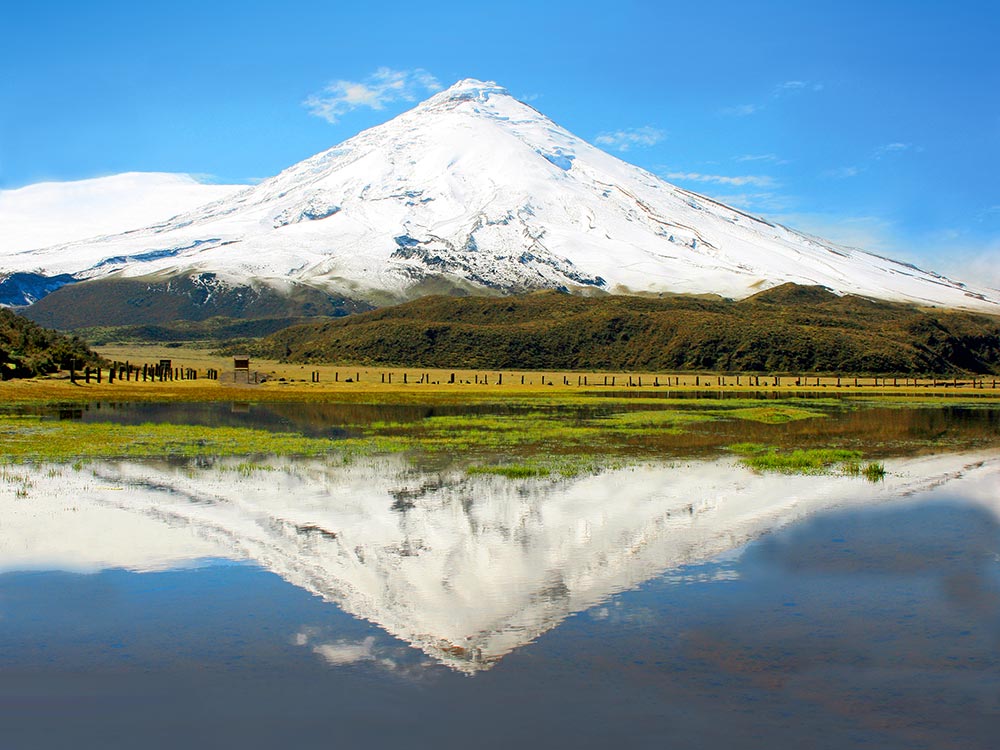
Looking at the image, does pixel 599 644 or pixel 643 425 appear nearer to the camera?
pixel 599 644

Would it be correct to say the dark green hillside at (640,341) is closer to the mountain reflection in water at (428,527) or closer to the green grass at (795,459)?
the green grass at (795,459)

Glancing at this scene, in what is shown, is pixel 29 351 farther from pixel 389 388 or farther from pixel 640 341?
pixel 640 341

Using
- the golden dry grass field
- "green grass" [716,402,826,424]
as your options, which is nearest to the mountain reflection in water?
"green grass" [716,402,826,424]

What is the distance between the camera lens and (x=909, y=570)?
14.8m

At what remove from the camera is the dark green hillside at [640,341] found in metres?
111

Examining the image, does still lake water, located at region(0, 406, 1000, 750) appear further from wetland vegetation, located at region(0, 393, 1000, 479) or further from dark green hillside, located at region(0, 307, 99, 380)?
dark green hillside, located at region(0, 307, 99, 380)

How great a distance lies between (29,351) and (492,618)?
5714cm

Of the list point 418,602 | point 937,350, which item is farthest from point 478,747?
point 937,350

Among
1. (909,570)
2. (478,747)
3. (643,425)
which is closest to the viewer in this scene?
(478,747)

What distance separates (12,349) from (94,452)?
36220 mm

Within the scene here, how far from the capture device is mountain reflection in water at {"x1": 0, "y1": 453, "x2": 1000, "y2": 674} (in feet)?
41.3

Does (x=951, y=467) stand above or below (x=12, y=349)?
below

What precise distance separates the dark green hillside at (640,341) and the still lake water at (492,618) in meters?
92.2

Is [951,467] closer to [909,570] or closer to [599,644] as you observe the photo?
[909,570]
